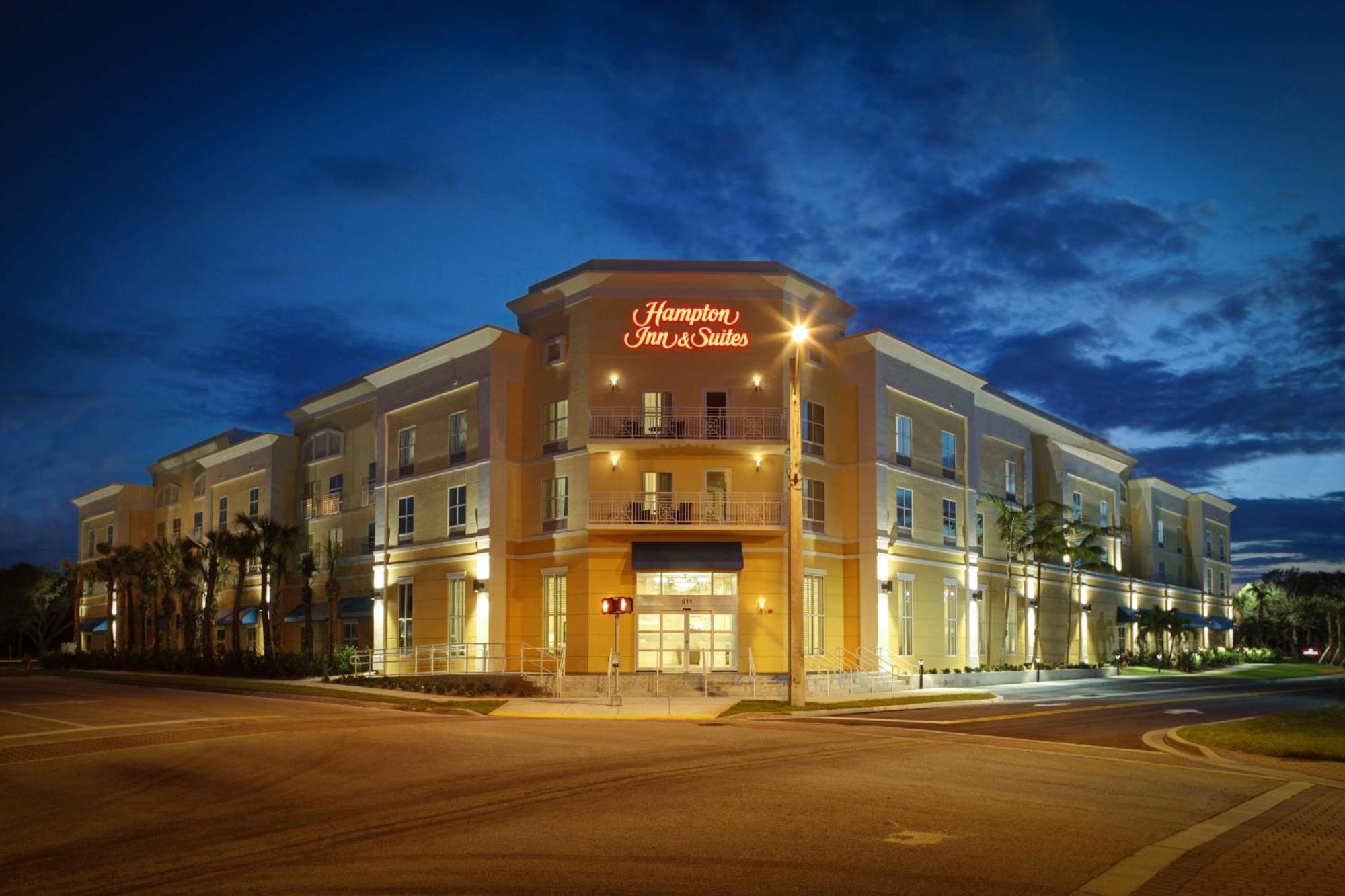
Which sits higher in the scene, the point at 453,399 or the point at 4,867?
the point at 453,399

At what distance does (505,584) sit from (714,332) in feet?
39.8

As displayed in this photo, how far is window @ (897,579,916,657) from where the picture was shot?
44719 millimetres

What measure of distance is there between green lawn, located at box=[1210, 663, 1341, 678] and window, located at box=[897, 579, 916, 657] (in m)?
22.7

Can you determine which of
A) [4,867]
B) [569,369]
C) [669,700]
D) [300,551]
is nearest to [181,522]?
[300,551]

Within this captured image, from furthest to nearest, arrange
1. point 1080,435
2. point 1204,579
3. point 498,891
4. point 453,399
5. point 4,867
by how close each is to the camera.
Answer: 1. point 1204,579
2. point 1080,435
3. point 453,399
4. point 4,867
5. point 498,891

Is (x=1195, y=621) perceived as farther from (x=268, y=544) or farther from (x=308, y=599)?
(x=268, y=544)

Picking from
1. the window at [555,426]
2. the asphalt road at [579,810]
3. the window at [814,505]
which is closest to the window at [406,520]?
the window at [555,426]

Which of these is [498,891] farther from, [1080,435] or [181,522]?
[181,522]

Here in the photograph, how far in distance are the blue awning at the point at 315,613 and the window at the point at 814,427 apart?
81.6 feet

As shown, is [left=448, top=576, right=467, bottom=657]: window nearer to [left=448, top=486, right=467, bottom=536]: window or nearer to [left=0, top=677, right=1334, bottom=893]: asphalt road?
[left=448, top=486, right=467, bottom=536]: window

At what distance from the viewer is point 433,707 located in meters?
30.1

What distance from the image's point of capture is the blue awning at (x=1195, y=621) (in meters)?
72.9

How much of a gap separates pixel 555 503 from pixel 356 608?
532 inches

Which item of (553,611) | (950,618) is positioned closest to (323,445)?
(553,611)
